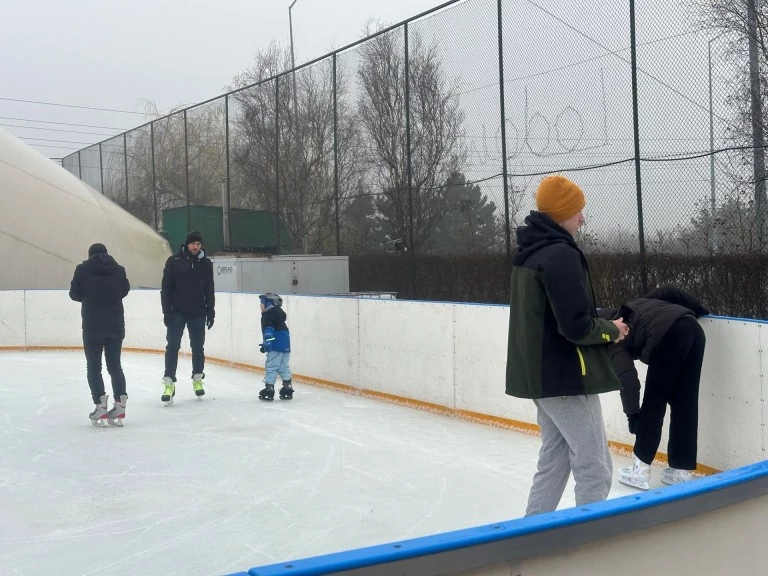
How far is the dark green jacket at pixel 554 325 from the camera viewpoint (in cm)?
296

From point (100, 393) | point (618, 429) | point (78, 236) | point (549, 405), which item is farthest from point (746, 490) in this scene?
point (78, 236)

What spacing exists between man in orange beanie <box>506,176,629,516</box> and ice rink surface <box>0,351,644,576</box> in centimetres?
118

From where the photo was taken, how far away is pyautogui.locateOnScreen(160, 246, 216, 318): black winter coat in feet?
26.6

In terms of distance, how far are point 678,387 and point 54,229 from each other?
60.0 ft

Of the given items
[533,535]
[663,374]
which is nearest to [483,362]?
[663,374]

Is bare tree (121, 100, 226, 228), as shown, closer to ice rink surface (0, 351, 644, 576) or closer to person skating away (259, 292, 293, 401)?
person skating away (259, 292, 293, 401)

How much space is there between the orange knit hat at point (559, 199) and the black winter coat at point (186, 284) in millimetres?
5426

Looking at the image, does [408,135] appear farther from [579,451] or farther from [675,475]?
[579,451]

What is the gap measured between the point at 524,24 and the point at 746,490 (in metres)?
8.48

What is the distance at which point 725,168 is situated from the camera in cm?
745

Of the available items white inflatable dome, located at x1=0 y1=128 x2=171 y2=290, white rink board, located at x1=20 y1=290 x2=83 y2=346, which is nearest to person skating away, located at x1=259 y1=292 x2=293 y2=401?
white rink board, located at x1=20 y1=290 x2=83 y2=346

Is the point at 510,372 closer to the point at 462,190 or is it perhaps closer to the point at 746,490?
the point at 746,490

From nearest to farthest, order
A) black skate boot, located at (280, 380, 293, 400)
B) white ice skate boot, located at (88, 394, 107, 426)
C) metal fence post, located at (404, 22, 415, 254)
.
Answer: white ice skate boot, located at (88, 394, 107, 426) < black skate boot, located at (280, 380, 293, 400) < metal fence post, located at (404, 22, 415, 254)

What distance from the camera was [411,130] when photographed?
12172 millimetres
